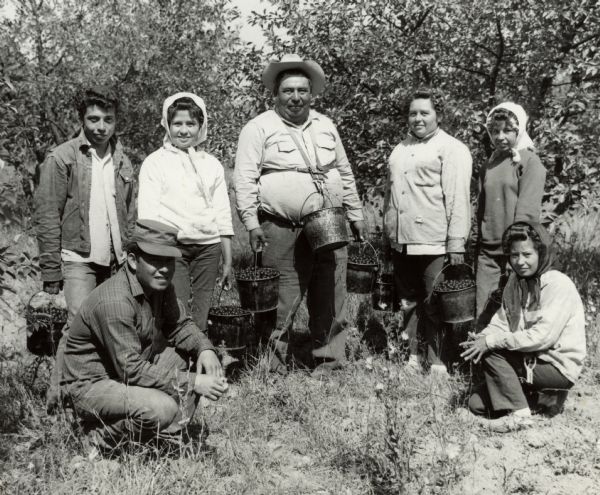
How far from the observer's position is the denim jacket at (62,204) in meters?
3.81

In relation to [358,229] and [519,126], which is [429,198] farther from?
[519,126]

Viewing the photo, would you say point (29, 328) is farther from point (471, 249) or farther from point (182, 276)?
point (471, 249)

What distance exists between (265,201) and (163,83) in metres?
3.96

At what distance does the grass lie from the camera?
3094 mm

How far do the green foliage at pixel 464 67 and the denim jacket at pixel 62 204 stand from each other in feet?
9.42

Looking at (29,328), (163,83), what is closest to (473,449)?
(29,328)

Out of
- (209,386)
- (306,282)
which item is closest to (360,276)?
(306,282)

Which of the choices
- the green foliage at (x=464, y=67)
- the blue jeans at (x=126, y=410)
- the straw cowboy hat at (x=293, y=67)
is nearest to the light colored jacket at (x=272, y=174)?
the straw cowboy hat at (x=293, y=67)

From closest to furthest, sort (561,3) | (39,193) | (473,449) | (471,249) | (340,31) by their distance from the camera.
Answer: (473,449)
(39,193)
(561,3)
(340,31)
(471,249)

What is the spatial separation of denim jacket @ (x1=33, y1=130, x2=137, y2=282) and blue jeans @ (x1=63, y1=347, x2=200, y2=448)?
2.86 ft

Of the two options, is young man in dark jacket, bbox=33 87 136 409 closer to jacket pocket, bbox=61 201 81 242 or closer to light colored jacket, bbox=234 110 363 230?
jacket pocket, bbox=61 201 81 242

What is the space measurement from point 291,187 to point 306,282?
69 centimetres

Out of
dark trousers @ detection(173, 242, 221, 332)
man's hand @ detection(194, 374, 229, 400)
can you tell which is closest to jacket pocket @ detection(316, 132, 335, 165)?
dark trousers @ detection(173, 242, 221, 332)

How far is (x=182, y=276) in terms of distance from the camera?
13.5 feet
